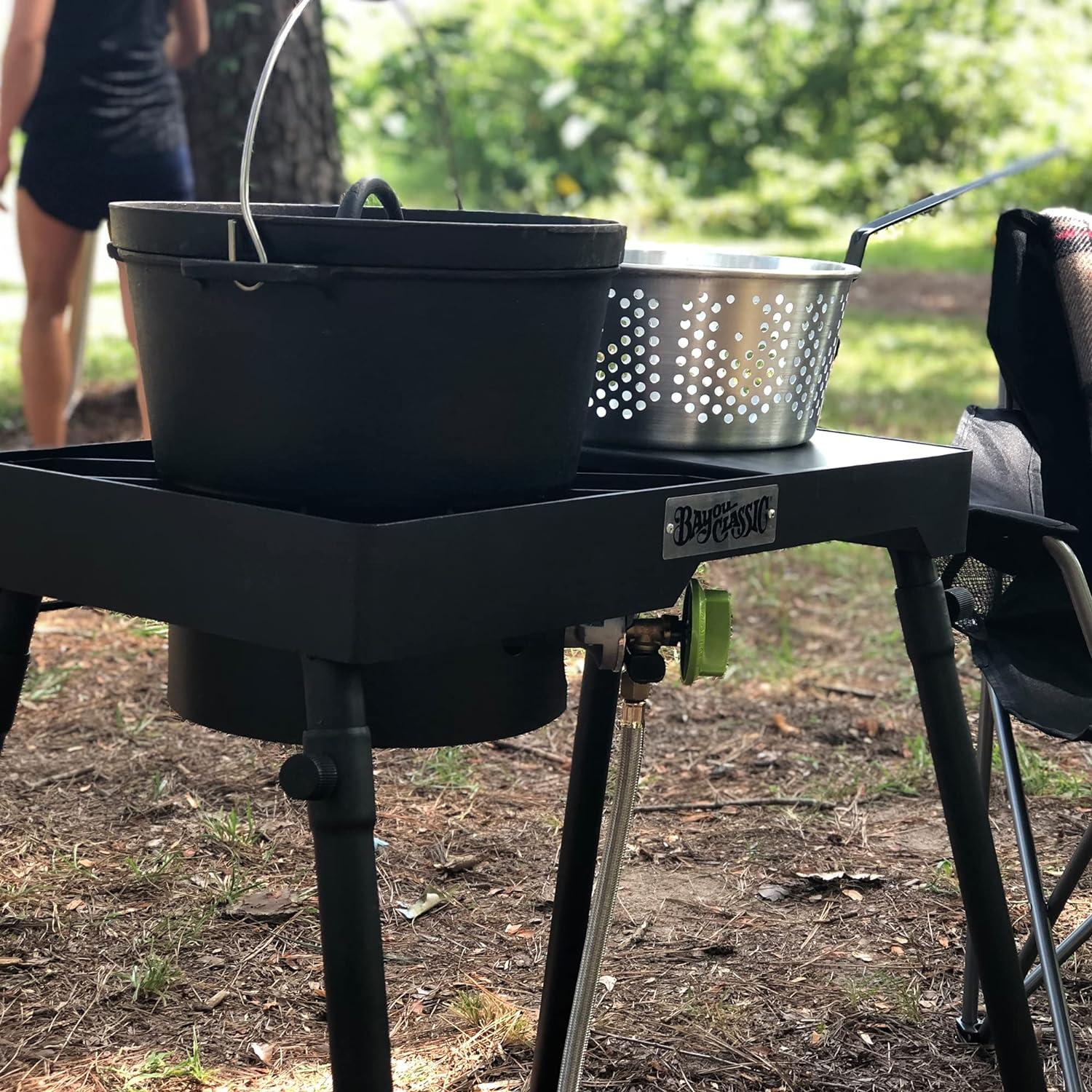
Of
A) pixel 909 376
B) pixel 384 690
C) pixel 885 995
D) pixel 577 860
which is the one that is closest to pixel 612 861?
pixel 577 860

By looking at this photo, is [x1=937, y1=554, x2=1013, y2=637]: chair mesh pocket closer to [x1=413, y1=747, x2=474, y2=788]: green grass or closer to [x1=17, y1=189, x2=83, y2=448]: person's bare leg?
[x1=413, y1=747, x2=474, y2=788]: green grass

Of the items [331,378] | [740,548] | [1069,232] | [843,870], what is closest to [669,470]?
[740,548]

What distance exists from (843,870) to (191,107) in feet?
11.9

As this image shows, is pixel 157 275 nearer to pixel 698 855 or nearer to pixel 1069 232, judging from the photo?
pixel 1069 232

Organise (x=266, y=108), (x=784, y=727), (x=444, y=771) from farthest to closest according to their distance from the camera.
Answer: (x=266, y=108) → (x=784, y=727) → (x=444, y=771)

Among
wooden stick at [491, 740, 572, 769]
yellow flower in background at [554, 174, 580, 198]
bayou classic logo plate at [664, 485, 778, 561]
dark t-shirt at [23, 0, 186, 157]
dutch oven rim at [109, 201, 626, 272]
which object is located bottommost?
wooden stick at [491, 740, 572, 769]

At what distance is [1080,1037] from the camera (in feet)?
6.61

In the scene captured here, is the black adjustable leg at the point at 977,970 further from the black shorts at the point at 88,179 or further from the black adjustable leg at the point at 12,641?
the black shorts at the point at 88,179

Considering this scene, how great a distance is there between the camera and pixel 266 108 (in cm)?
478

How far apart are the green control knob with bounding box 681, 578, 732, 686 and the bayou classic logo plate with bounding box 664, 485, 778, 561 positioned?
0.49 ft

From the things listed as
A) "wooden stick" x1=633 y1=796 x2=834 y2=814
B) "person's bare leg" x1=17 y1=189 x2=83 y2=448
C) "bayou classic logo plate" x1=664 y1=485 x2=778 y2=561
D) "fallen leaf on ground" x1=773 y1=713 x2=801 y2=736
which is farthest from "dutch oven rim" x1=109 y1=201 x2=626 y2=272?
"person's bare leg" x1=17 y1=189 x2=83 y2=448

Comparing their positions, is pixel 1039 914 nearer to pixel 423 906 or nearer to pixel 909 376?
pixel 423 906

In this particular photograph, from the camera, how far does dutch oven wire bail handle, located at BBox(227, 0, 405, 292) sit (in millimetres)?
1031

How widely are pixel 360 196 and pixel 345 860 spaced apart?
1.63 feet
